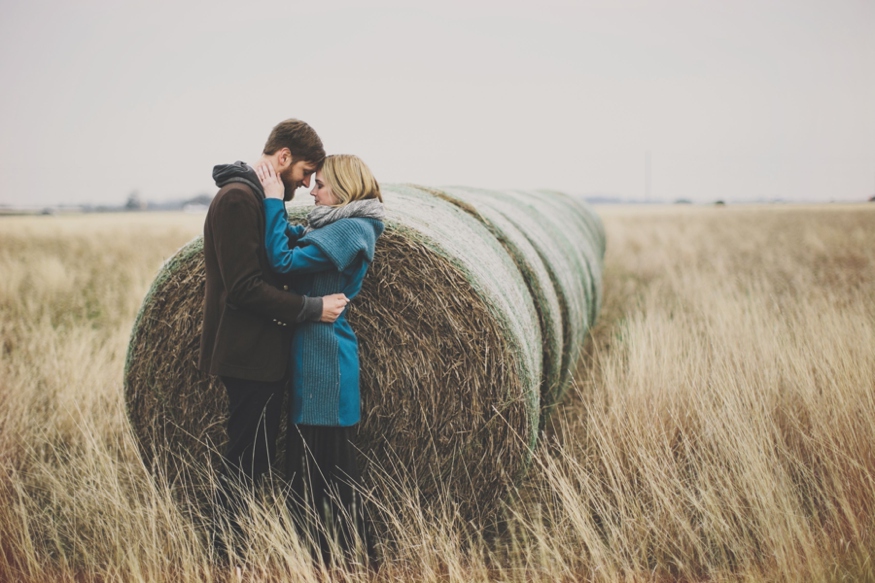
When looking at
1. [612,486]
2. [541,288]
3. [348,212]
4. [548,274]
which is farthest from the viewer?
[548,274]

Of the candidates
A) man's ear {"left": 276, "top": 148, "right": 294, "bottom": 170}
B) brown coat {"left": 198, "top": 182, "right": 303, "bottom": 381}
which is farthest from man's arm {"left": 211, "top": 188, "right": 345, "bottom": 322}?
man's ear {"left": 276, "top": 148, "right": 294, "bottom": 170}

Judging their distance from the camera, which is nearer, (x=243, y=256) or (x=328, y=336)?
(x=243, y=256)

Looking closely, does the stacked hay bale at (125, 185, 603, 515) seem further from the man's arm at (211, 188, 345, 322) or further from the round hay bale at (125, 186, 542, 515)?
the man's arm at (211, 188, 345, 322)

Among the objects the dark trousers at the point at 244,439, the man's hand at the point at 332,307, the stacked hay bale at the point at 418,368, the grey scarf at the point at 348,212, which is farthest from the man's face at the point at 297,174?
the dark trousers at the point at 244,439

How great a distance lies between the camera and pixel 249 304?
2975mm

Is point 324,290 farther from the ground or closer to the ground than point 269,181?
closer to the ground

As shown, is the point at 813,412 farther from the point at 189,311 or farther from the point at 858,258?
the point at 858,258

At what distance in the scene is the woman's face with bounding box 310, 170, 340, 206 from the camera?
3191 mm

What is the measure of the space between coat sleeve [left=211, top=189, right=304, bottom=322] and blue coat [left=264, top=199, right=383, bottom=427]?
4.0 inches

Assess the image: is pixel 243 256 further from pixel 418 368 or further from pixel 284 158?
pixel 418 368

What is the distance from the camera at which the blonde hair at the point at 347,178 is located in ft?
10.3

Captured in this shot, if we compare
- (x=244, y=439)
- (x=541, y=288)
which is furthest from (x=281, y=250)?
(x=541, y=288)

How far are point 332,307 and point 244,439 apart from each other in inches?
31.4

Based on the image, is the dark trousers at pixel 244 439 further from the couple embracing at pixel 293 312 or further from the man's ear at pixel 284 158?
the man's ear at pixel 284 158
